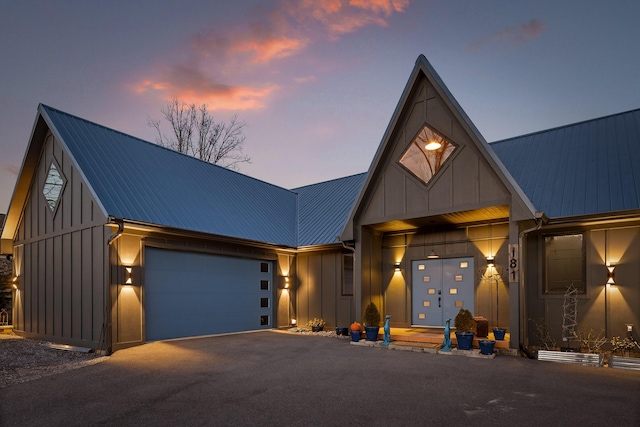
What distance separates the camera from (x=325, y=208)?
58.8ft

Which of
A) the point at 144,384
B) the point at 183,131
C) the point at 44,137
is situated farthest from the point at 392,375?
the point at 183,131

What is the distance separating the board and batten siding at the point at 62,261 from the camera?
11.0 meters

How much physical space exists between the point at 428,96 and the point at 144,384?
9.77 meters

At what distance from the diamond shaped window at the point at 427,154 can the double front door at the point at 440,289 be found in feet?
10.3

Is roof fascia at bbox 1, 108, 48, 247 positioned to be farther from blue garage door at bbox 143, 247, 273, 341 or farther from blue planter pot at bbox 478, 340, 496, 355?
blue planter pot at bbox 478, 340, 496, 355

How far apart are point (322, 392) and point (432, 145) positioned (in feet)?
24.8

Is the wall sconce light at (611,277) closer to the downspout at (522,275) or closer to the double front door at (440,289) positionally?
the downspout at (522,275)

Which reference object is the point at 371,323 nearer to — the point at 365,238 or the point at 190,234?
the point at 365,238

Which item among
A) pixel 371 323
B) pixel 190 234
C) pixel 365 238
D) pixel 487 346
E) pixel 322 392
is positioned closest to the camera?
pixel 322 392

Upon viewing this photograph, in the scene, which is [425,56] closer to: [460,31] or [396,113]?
[396,113]

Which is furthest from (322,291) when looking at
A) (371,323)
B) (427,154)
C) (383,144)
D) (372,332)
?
(427,154)

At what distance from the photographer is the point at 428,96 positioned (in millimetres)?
11734

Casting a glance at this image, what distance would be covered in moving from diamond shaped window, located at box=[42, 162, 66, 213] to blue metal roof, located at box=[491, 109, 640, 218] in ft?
45.2

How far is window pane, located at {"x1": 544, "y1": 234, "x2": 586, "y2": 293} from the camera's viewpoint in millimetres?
10797
